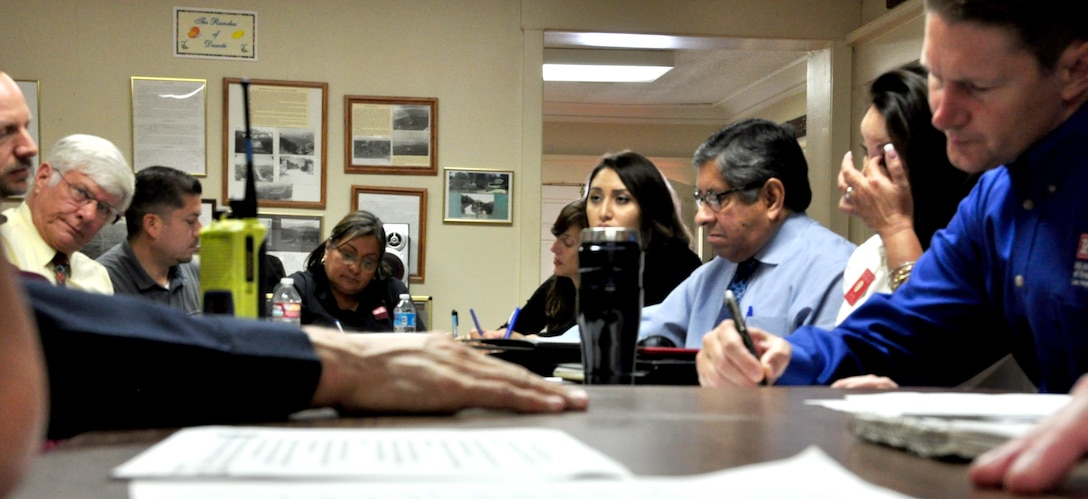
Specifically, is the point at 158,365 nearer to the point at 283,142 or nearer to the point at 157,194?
the point at 157,194

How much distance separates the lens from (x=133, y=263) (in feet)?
12.0

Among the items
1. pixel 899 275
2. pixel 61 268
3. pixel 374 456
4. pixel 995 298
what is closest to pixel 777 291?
pixel 899 275

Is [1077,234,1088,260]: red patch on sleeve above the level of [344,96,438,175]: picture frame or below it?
below

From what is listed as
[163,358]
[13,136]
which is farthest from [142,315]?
[13,136]

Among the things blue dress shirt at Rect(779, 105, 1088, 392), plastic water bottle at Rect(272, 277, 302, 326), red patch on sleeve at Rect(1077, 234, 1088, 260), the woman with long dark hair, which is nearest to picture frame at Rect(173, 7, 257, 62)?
plastic water bottle at Rect(272, 277, 302, 326)

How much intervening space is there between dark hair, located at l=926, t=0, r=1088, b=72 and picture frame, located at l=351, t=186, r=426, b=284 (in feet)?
13.5

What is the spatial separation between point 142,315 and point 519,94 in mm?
4586

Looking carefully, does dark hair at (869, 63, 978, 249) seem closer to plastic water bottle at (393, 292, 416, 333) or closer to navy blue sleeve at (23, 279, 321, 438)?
navy blue sleeve at (23, 279, 321, 438)

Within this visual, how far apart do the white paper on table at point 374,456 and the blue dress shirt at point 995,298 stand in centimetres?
82

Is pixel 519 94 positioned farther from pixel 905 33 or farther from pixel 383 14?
pixel 905 33

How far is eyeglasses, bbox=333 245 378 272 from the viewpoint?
175 inches

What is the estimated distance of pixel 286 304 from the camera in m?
3.20

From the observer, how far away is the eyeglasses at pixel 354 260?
445 cm

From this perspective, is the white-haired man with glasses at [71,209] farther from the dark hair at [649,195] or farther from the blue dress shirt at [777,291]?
the blue dress shirt at [777,291]
